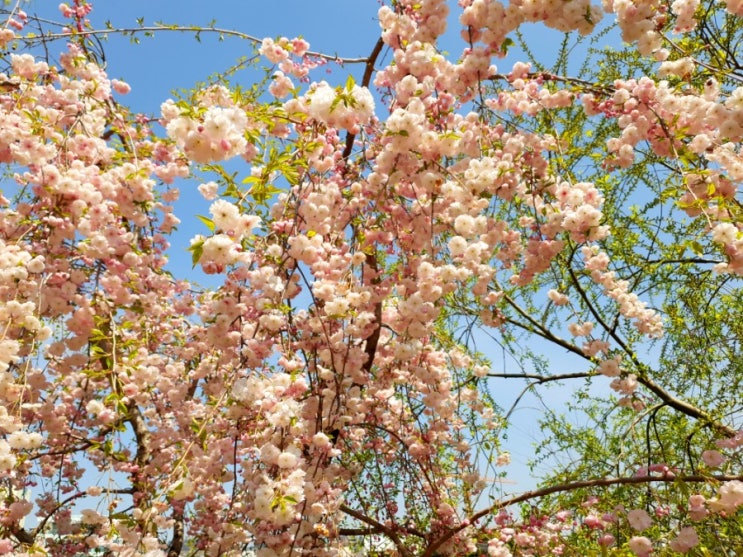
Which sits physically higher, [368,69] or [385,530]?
[368,69]

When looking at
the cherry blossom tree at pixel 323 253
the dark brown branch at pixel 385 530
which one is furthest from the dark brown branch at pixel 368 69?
the dark brown branch at pixel 385 530

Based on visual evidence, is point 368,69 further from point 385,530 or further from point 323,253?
point 385,530

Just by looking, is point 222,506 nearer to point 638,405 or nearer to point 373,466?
point 373,466

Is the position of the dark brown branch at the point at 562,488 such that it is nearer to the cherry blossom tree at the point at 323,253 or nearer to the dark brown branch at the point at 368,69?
the cherry blossom tree at the point at 323,253

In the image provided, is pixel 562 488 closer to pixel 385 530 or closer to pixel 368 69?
pixel 385 530

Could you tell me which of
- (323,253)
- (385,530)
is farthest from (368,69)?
(385,530)

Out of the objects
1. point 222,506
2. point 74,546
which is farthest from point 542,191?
point 74,546

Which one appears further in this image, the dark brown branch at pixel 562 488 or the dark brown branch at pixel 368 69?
the dark brown branch at pixel 368 69

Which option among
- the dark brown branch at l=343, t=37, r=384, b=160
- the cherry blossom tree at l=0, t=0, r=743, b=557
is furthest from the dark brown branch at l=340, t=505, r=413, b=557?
the dark brown branch at l=343, t=37, r=384, b=160

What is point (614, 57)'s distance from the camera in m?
5.20

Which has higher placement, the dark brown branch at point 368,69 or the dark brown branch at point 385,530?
the dark brown branch at point 368,69

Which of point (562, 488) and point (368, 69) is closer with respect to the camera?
point (562, 488)

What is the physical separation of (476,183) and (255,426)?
4.37 feet

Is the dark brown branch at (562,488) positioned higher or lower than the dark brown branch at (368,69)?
lower
